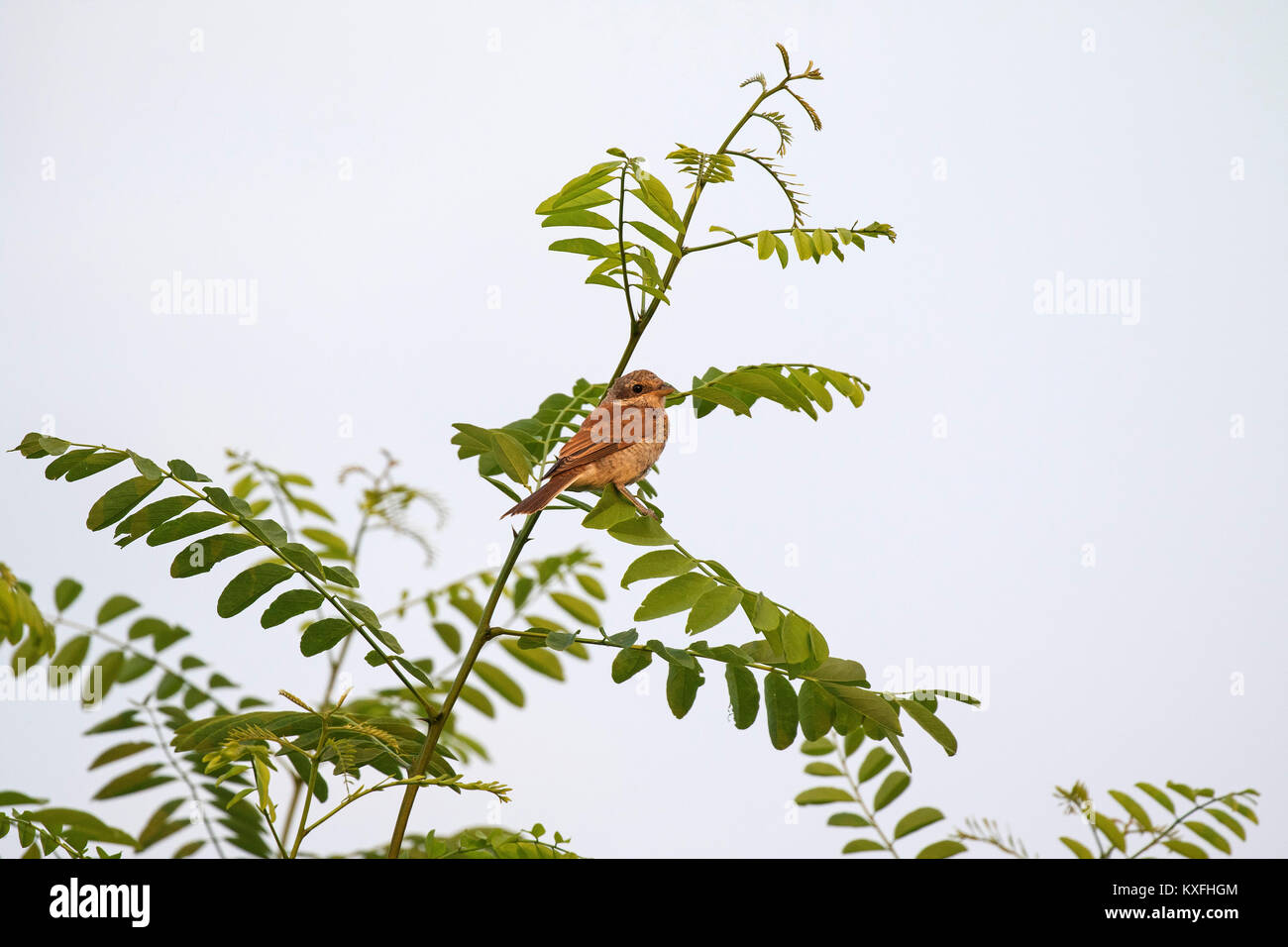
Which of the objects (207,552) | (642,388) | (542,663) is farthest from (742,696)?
(542,663)

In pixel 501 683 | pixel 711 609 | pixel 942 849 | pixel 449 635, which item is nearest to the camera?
pixel 711 609

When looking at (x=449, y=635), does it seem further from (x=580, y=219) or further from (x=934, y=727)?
(x=934, y=727)

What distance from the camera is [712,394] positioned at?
51.5 inches

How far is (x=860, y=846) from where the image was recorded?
1.63m

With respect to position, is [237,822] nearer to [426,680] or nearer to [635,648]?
[426,680]

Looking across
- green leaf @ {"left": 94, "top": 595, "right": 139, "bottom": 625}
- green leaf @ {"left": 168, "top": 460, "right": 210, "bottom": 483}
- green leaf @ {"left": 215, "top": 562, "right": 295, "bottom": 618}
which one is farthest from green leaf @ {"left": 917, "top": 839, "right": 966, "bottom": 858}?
A: green leaf @ {"left": 94, "top": 595, "right": 139, "bottom": 625}

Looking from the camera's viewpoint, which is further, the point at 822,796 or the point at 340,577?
the point at 822,796

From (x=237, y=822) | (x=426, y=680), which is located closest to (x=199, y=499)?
(x=426, y=680)

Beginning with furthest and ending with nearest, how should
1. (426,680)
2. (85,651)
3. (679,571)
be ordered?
1. (85,651)
2. (679,571)
3. (426,680)

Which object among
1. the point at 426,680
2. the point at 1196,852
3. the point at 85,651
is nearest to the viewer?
the point at 426,680

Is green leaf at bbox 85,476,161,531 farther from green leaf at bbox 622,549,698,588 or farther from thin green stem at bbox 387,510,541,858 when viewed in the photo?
green leaf at bbox 622,549,698,588

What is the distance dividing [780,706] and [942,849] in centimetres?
55

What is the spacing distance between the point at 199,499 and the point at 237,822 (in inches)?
28.9

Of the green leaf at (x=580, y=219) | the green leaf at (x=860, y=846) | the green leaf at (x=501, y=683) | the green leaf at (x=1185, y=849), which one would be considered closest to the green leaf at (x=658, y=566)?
the green leaf at (x=580, y=219)
